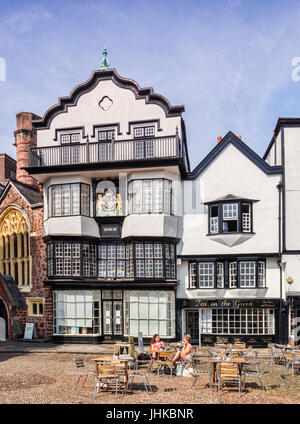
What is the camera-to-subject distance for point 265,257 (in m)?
21.1

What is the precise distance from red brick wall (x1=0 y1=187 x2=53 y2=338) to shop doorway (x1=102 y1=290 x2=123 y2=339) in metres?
3.17

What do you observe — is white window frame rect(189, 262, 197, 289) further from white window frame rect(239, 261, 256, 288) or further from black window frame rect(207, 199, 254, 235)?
white window frame rect(239, 261, 256, 288)

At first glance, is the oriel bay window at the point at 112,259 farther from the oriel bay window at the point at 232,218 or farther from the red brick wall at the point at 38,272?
the oriel bay window at the point at 232,218

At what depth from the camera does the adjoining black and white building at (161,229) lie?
21156 millimetres

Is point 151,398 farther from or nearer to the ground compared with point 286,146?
nearer to the ground

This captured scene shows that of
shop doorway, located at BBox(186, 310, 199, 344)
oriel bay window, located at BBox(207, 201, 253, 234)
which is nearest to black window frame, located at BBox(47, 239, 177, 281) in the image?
shop doorway, located at BBox(186, 310, 199, 344)

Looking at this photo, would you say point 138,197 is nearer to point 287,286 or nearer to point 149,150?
point 149,150

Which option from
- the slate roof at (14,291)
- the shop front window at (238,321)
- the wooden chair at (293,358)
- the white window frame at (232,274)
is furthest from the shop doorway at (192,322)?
the slate roof at (14,291)

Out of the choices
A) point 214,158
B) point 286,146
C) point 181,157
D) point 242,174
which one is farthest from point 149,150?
point 286,146

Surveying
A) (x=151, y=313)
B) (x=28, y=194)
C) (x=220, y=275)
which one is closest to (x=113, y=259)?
(x=151, y=313)

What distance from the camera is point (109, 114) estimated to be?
23.4m

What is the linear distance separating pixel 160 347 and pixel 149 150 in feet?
34.6

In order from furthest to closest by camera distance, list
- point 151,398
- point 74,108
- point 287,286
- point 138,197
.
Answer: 1. point 74,108
2. point 138,197
3. point 287,286
4. point 151,398

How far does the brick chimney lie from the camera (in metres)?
29.3
